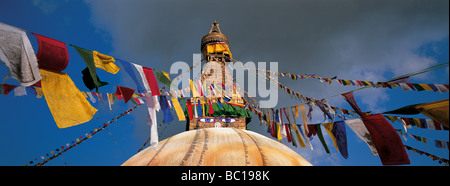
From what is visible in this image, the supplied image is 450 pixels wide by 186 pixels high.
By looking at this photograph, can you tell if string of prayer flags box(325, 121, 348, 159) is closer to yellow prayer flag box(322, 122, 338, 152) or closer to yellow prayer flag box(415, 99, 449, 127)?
yellow prayer flag box(322, 122, 338, 152)

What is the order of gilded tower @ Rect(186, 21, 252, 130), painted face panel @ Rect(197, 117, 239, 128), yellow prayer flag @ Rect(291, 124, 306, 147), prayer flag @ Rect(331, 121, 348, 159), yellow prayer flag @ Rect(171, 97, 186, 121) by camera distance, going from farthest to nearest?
1. painted face panel @ Rect(197, 117, 239, 128)
2. gilded tower @ Rect(186, 21, 252, 130)
3. yellow prayer flag @ Rect(291, 124, 306, 147)
4. yellow prayer flag @ Rect(171, 97, 186, 121)
5. prayer flag @ Rect(331, 121, 348, 159)

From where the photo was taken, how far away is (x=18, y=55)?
2.37 meters

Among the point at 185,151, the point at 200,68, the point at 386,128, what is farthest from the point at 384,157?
the point at 200,68

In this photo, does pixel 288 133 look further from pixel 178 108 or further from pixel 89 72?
pixel 89 72

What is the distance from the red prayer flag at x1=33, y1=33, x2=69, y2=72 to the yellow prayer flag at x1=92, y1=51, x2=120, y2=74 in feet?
1.37

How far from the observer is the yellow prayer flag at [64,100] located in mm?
2686

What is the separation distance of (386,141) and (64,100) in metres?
4.57

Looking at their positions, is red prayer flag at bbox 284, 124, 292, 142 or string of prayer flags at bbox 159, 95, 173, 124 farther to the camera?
red prayer flag at bbox 284, 124, 292, 142

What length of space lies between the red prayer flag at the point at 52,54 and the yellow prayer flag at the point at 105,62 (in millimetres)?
417

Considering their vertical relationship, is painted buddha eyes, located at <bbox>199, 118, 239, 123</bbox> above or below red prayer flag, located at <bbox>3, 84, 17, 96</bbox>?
below

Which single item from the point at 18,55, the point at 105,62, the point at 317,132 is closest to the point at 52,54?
the point at 18,55

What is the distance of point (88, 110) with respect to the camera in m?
3.06

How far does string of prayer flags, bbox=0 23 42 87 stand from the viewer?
2277 mm

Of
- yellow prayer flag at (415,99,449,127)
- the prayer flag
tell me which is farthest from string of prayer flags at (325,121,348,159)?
yellow prayer flag at (415,99,449,127)
